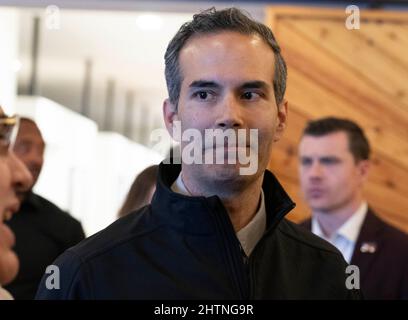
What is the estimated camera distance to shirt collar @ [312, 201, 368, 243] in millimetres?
2443

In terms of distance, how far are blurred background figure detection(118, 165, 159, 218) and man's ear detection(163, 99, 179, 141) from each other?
0.76 metres

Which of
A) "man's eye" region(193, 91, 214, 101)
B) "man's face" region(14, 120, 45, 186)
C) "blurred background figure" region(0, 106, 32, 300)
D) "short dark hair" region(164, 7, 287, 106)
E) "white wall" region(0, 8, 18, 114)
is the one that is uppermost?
"white wall" region(0, 8, 18, 114)

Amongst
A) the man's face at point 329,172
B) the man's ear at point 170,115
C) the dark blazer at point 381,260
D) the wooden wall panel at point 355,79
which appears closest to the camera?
the man's ear at point 170,115

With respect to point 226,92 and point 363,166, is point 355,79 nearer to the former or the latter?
point 363,166

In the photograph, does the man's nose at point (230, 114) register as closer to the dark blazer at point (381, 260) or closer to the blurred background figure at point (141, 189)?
the blurred background figure at point (141, 189)

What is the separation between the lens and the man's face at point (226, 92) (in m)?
1.05

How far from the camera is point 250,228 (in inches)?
43.7

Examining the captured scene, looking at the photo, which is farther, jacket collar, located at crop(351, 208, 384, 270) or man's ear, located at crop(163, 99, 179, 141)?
jacket collar, located at crop(351, 208, 384, 270)

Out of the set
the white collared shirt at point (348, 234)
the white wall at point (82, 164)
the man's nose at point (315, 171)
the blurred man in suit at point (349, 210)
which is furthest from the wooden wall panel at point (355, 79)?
the white wall at point (82, 164)

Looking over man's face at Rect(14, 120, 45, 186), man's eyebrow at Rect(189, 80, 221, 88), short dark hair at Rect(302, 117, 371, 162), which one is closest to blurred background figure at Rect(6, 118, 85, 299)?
man's face at Rect(14, 120, 45, 186)

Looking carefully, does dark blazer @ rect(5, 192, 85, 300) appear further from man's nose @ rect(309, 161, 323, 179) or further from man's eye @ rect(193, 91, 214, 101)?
man's eye @ rect(193, 91, 214, 101)

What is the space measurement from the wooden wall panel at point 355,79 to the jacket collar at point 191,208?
1951 millimetres

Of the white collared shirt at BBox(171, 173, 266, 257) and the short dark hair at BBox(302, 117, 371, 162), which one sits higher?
the short dark hair at BBox(302, 117, 371, 162)

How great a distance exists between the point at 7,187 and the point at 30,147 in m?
1.10
